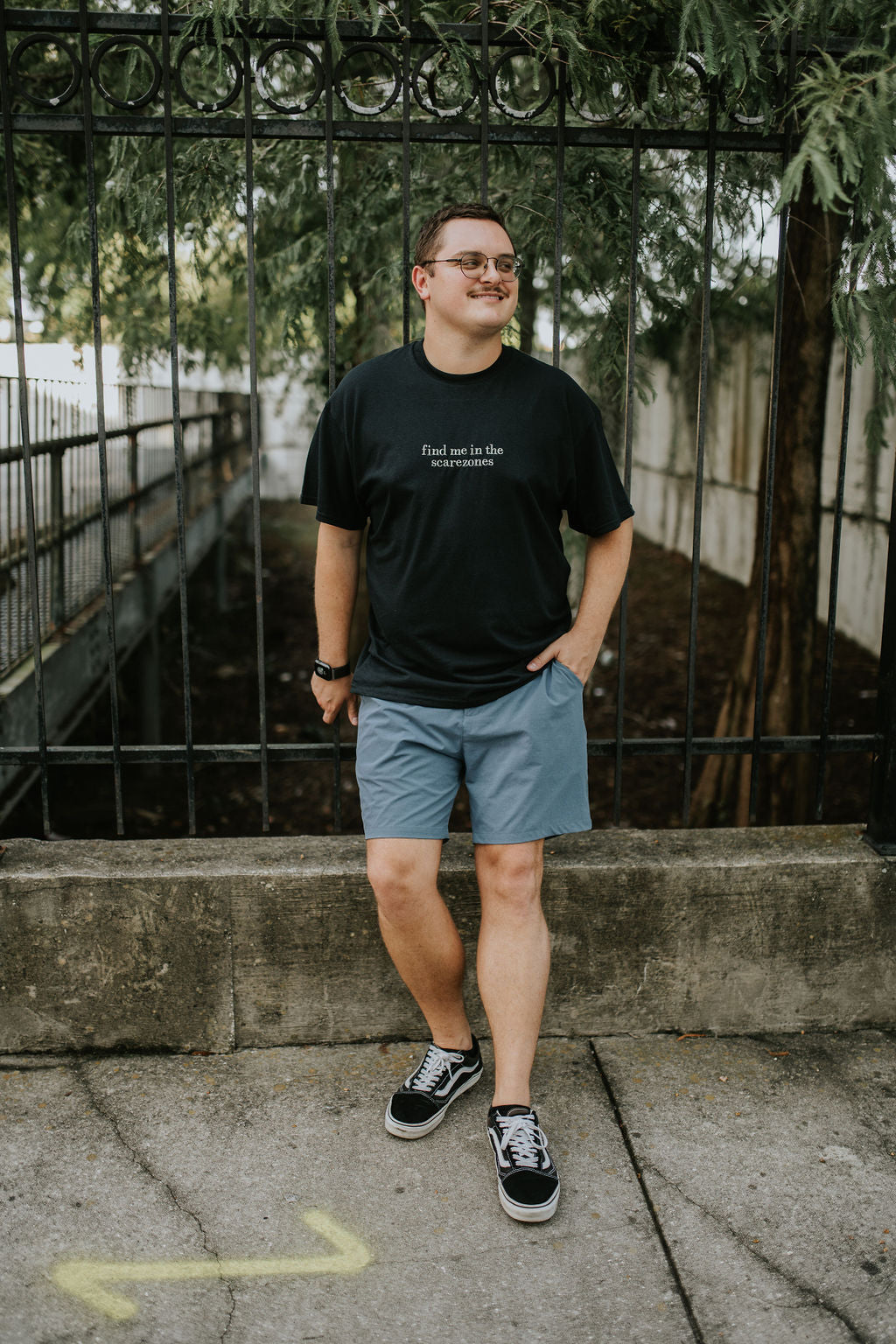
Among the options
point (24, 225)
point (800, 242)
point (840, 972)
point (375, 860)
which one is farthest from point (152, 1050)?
point (24, 225)

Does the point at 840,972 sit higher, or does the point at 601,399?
the point at 601,399

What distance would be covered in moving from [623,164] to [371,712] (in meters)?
2.73

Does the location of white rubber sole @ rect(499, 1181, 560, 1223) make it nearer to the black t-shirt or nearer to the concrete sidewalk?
the concrete sidewalk

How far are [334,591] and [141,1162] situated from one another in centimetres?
144

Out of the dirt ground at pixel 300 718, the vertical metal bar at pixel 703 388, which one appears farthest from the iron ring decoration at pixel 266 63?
the dirt ground at pixel 300 718

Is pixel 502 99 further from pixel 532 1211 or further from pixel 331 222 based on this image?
pixel 532 1211

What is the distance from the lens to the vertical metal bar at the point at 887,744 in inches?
131

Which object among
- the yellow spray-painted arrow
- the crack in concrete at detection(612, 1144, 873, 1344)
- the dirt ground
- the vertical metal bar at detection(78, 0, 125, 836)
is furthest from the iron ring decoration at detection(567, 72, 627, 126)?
the dirt ground

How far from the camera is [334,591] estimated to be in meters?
2.93

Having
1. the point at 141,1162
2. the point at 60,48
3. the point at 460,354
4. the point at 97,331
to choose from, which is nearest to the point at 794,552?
the point at 460,354

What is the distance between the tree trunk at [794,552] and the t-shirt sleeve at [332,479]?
276cm

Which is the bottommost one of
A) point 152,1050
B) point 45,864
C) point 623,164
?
point 152,1050

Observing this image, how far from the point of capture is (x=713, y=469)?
1370 centimetres

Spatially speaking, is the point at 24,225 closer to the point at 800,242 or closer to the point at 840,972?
the point at 800,242
